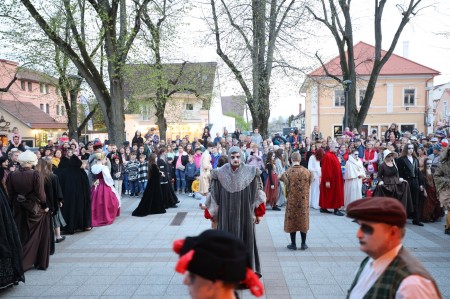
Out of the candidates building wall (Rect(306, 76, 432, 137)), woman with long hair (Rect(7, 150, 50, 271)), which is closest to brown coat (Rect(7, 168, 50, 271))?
woman with long hair (Rect(7, 150, 50, 271))

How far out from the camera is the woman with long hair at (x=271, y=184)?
41.4 ft

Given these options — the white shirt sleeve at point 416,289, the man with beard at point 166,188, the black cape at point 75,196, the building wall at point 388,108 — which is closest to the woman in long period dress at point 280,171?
the man with beard at point 166,188

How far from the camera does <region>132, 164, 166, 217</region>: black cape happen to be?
11.8m

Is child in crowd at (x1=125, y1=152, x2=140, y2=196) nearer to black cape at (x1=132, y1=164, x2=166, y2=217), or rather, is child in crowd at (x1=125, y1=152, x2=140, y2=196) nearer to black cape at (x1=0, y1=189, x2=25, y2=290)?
black cape at (x1=132, y1=164, x2=166, y2=217)

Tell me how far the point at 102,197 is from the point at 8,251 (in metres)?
4.94

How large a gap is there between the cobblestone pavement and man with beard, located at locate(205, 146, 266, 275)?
0.88 m

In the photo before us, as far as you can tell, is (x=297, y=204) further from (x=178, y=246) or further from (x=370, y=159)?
(x=370, y=159)

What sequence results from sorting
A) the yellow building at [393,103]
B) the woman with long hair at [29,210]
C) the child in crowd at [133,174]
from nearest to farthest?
the woman with long hair at [29,210], the child in crowd at [133,174], the yellow building at [393,103]

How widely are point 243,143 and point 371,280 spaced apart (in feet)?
47.4

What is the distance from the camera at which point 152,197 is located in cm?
1194

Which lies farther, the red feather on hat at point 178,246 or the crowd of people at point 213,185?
the crowd of people at point 213,185

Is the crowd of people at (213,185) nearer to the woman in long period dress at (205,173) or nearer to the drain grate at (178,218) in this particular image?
the woman in long period dress at (205,173)

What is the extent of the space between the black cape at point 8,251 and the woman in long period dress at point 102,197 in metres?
4.55

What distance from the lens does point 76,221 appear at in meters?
9.67
